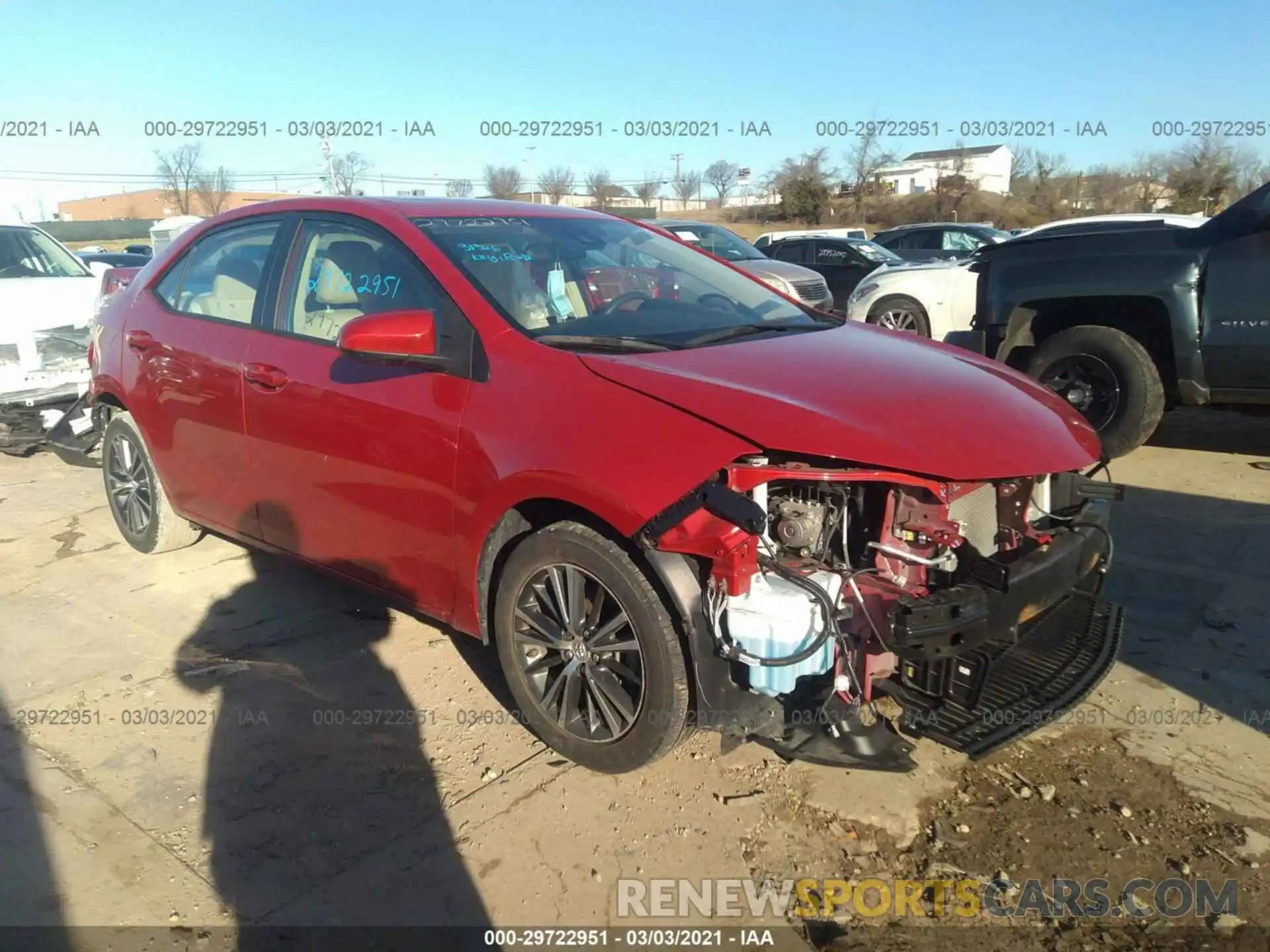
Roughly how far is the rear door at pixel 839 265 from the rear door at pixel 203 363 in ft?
41.1

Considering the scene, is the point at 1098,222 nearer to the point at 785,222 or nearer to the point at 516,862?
the point at 516,862

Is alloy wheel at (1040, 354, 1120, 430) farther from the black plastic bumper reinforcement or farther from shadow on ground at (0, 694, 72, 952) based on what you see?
shadow on ground at (0, 694, 72, 952)

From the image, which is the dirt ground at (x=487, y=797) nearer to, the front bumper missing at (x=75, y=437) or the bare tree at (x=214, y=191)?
the front bumper missing at (x=75, y=437)

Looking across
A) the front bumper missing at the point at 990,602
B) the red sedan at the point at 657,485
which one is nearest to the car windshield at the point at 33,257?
the red sedan at the point at 657,485

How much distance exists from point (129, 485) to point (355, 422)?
245cm

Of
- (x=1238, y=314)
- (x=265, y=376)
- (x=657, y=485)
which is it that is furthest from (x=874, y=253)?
(x=657, y=485)

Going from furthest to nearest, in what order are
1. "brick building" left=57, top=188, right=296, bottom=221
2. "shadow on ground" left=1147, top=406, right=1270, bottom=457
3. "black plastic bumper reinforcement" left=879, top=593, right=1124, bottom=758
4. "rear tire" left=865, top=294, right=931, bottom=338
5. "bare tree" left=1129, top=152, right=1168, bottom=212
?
"brick building" left=57, top=188, right=296, bottom=221 < "bare tree" left=1129, top=152, right=1168, bottom=212 < "rear tire" left=865, top=294, right=931, bottom=338 < "shadow on ground" left=1147, top=406, right=1270, bottom=457 < "black plastic bumper reinforcement" left=879, top=593, right=1124, bottom=758

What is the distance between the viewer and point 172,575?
493cm

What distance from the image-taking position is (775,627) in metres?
2.60

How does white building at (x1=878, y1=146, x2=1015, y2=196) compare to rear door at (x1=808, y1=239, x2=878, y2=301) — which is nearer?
rear door at (x1=808, y1=239, x2=878, y2=301)

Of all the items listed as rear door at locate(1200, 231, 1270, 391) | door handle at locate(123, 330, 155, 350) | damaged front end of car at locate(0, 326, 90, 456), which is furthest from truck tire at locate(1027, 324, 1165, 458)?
damaged front end of car at locate(0, 326, 90, 456)

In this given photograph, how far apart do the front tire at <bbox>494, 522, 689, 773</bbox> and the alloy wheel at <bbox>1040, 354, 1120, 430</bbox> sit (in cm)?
455

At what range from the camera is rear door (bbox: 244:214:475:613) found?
317 cm

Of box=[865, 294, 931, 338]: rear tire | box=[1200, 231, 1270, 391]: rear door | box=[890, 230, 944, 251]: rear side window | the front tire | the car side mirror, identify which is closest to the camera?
the front tire
